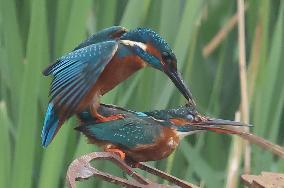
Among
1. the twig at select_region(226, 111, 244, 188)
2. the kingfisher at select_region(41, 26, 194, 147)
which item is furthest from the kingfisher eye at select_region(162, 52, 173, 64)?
the twig at select_region(226, 111, 244, 188)

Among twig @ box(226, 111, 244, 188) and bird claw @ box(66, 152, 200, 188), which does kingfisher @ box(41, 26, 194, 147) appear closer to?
bird claw @ box(66, 152, 200, 188)

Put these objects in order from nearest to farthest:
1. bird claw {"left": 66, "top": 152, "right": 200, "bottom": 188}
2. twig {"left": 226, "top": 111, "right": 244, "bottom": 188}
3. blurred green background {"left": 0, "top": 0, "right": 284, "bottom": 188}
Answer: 1. bird claw {"left": 66, "top": 152, "right": 200, "bottom": 188}
2. blurred green background {"left": 0, "top": 0, "right": 284, "bottom": 188}
3. twig {"left": 226, "top": 111, "right": 244, "bottom": 188}

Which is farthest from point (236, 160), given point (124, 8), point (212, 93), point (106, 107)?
point (106, 107)

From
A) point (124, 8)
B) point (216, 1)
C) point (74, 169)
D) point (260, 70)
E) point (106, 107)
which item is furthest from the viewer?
point (216, 1)

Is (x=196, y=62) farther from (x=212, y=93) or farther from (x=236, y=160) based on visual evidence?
(x=236, y=160)

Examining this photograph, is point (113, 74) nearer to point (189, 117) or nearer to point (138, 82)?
point (189, 117)

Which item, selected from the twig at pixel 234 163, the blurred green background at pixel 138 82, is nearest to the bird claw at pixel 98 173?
the blurred green background at pixel 138 82

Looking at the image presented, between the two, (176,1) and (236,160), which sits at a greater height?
(176,1)

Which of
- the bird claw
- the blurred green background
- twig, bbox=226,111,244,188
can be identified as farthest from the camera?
twig, bbox=226,111,244,188
